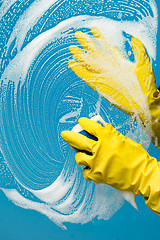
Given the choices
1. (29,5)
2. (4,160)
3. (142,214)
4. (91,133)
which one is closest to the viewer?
(91,133)

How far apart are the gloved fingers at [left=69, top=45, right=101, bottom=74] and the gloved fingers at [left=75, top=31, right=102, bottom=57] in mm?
22

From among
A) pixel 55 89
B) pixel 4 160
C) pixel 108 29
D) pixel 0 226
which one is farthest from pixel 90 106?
pixel 0 226

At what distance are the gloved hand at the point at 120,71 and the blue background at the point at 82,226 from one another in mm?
497

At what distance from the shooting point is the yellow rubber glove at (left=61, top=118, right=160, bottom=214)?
30.5 inches

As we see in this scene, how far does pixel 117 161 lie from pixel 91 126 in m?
0.15

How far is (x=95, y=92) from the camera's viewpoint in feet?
3.25

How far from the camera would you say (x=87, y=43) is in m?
0.95

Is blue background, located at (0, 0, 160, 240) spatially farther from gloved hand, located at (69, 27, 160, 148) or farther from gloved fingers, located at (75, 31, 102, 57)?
gloved fingers, located at (75, 31, 102, 57)

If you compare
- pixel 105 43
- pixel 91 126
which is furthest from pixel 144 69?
pixel 91 126

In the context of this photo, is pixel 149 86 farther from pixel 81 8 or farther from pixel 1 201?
pixel 1 201

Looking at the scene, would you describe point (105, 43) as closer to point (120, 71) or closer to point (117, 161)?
point (120, 71)

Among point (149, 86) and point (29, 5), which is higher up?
point (29, 5)

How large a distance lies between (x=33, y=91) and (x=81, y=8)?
0.40m

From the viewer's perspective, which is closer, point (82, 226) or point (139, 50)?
point (139, 50)
